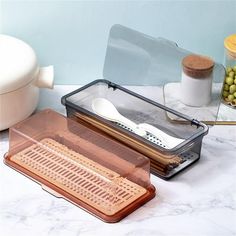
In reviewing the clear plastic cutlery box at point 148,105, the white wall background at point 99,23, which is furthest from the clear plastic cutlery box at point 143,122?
the white wall background at point 99,23

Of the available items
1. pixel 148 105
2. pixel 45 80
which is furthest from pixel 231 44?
pixel 45 80

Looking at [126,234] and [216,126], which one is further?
[216,126]

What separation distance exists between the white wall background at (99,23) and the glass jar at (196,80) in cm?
8

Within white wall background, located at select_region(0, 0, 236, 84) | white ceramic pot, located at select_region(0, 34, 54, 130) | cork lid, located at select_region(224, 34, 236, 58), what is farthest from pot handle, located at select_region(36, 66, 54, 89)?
cork lid, located at select_region(224, 34, 236, 58)

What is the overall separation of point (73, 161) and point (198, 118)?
24 centimetres

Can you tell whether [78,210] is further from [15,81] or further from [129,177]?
[15,81]

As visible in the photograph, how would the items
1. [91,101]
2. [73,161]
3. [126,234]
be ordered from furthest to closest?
[91,101] < [73,161] < [126,234]

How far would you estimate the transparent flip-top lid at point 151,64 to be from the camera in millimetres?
1203

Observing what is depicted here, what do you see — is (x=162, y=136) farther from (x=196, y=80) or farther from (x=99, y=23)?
(x=99, y=23)

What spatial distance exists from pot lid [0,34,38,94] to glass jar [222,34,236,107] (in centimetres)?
33

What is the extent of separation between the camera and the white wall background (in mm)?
1214

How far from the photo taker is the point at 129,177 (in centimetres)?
102

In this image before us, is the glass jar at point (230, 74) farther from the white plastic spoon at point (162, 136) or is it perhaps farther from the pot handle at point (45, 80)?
the pot handle at point (45, 80)

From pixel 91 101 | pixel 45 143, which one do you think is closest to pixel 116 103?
pixel 91 101
